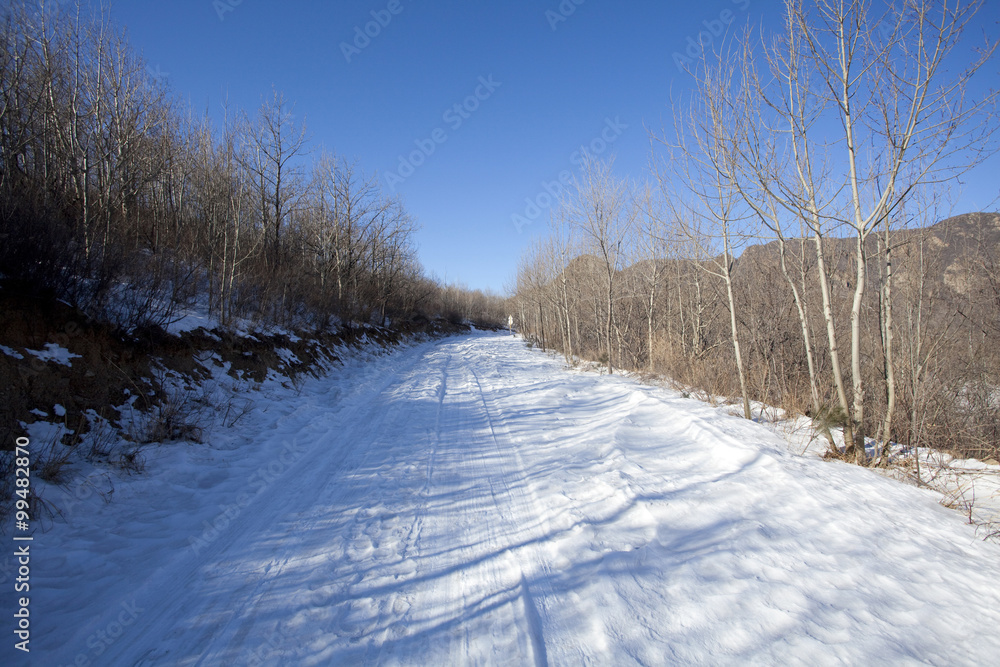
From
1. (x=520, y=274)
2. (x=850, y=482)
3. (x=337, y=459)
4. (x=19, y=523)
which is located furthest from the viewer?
(x=520, y=274)

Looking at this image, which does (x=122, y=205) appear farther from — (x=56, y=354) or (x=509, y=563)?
(x=509, y=563)

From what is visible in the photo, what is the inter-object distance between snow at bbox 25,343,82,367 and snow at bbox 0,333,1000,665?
5.69ft

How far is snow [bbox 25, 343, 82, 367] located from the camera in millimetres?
4750

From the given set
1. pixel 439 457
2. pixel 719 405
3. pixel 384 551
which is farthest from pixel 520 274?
pixel 384 551

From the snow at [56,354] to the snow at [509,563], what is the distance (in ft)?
5.69

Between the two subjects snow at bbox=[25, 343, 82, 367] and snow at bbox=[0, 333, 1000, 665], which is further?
snow at bbox=[25, 343, 82, 367]

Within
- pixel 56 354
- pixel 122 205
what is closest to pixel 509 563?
pixel 56 354

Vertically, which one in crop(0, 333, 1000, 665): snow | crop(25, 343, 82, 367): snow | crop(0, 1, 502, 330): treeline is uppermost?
crop(0, 1, 502, 330): treeline

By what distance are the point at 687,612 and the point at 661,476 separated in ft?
7.29

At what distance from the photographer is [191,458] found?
4.94 m

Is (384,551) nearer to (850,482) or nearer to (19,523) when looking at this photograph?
(19,523)

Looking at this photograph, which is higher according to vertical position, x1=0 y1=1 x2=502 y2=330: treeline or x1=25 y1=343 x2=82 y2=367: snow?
x1=0 y1=1 x2=502 y2=330: treeline

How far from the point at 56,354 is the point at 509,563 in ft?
20.4

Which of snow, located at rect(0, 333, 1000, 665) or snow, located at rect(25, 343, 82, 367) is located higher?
snow, located at rect(25, 343, 82, 367)
